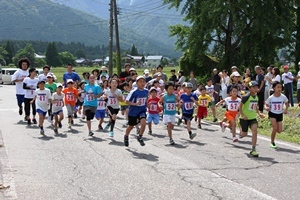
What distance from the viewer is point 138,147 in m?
10.3

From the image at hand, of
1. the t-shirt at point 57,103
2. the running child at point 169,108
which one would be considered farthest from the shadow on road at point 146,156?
the t-shirt at point 57,103

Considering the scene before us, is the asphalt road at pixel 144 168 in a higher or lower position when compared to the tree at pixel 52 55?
lower

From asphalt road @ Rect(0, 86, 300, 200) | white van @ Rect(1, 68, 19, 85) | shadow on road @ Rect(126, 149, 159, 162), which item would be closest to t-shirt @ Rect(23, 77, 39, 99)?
asphalt road @ Rect(0, 86, 300, 200)

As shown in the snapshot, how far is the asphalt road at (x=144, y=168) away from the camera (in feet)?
20.8

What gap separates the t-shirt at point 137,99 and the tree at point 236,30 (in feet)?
56.9

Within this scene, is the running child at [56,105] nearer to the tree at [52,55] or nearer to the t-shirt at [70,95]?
the t-shirt at [70,95]

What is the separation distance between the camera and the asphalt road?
633 centimetres

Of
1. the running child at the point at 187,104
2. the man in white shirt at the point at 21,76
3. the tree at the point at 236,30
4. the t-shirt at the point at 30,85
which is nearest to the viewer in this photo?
the running child at the point at 187,104

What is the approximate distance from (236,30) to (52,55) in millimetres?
133571

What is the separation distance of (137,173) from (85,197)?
1596mm

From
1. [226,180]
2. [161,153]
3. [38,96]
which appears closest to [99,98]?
[38,96]

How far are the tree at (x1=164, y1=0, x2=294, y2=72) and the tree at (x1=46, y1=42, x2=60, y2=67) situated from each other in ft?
423

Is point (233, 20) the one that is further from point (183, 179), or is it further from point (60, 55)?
point (60, 55)

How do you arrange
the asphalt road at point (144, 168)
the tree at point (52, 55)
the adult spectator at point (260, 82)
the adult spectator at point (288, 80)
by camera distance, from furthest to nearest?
1. the tree at point (52, 55)
2. the adult spectator at point (288, 80)
3. the adult spectator at point (260, 82)
4. the asphalt road at point (144, 168)
